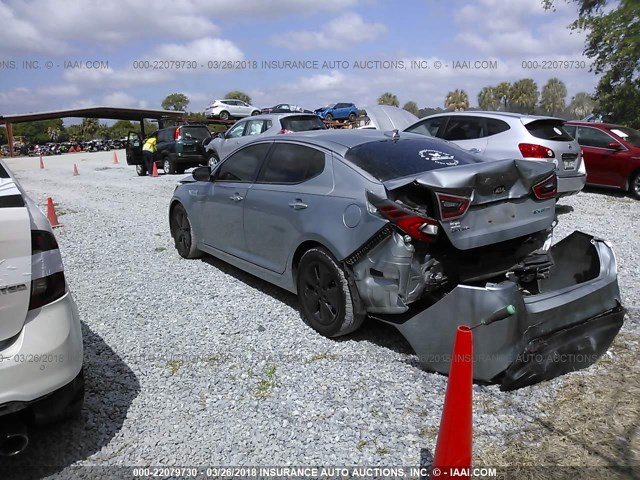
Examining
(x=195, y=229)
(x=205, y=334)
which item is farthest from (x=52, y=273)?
(x=195, y=229)

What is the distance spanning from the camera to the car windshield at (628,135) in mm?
11273

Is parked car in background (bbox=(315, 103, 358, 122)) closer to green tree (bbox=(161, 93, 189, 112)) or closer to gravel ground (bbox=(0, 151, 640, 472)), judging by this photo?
gravel ground (bbox=(0, 151, 640, 472))

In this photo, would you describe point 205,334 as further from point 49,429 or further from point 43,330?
point 43,330

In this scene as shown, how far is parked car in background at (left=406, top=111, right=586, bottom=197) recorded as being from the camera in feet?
28.1

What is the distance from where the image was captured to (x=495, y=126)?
899cm

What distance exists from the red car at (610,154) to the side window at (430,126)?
131 inches

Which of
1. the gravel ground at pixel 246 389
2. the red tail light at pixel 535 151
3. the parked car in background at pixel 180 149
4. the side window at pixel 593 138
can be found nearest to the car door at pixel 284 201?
the gravel ground at pixel 246 389

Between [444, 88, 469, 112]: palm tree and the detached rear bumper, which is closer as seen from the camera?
the detached rear bumper

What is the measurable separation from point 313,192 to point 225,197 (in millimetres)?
1540

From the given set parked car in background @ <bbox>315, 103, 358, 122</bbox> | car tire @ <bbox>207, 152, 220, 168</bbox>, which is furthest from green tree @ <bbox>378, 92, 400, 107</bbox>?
car tire @ <bbox>207, 152, 220, 168</bbox>

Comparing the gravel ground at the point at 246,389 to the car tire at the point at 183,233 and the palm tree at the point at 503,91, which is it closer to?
the car tire at the point at 183,233

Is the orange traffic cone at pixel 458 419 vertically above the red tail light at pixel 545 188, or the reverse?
the red tail light at pixel 545 188

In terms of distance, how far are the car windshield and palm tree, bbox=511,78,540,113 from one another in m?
50.2

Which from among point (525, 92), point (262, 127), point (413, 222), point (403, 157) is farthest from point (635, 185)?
point (525, 92)
